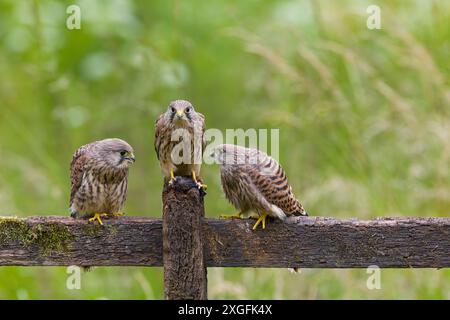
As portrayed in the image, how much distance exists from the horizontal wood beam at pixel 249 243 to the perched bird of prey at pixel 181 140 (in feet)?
3.17

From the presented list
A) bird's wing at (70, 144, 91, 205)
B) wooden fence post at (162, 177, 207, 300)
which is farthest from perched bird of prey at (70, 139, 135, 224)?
wooden fence post at (162, 177, 207, 300)

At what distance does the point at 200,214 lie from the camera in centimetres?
346

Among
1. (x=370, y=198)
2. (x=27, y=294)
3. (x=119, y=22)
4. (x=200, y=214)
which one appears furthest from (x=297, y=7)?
(x=200, y=214)

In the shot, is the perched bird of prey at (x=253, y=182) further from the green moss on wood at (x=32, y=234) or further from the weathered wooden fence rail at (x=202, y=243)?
the green moss on wood at (x=32, y=234)

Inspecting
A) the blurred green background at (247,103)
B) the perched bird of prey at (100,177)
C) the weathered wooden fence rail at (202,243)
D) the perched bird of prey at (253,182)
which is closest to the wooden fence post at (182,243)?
the weathered wooden fence rail at (202,243)

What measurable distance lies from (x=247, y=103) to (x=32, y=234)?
4131 millimetres

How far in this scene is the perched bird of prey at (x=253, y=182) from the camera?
3779mm

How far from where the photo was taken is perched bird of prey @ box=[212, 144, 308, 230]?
3779mm

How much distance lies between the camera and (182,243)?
341 cm

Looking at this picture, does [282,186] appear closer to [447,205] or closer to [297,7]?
[447,205]

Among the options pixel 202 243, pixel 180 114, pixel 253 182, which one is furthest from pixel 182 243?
pixel 180 114

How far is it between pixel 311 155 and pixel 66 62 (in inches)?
93.3

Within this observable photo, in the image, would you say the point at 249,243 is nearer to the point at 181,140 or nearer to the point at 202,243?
the point at 202,243

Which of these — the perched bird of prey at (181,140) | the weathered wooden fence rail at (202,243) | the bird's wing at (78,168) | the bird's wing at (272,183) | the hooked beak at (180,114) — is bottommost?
the weathered wooden fence rail at (202,243)
